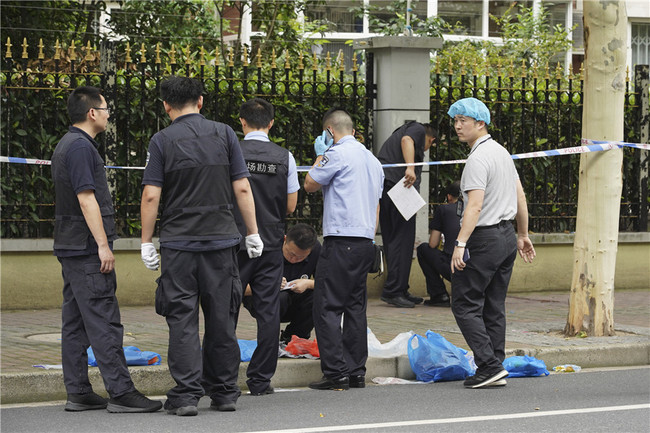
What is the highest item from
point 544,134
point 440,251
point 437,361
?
point 544,134

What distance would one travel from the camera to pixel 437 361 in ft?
25.5

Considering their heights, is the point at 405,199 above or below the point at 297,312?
above

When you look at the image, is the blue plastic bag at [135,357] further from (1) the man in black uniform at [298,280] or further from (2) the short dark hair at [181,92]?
(2) the short dark hair at [181,92]

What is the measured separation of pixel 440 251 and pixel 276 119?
2.22 metres

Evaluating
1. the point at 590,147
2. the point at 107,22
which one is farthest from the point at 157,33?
the point at 590,147

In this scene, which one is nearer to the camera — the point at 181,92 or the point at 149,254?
the point at 149,254

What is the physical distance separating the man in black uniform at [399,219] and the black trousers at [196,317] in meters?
4.61

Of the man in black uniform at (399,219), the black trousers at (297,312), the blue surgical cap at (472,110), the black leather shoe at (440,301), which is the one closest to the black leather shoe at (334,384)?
the black trousers at (297,312)

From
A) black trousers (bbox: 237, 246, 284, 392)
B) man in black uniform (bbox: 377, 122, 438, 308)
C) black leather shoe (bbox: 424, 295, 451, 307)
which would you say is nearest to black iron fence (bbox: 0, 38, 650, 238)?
man in black uniform (bbox: 377, 122, 438, 308)

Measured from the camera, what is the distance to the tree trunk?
9.25 metres

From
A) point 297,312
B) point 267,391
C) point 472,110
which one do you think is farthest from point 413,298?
point 267,391

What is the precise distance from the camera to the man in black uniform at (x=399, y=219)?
11.0 m

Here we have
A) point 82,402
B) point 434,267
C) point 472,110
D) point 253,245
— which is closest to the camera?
point 82,402

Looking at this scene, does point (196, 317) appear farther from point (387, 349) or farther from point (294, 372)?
point (387, 349)
